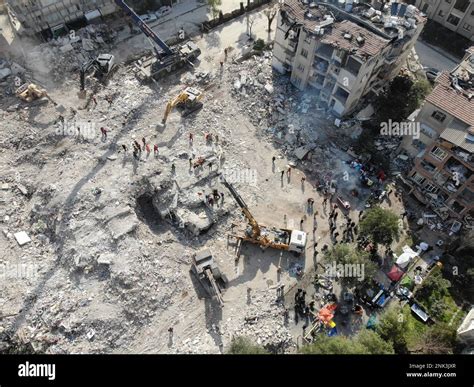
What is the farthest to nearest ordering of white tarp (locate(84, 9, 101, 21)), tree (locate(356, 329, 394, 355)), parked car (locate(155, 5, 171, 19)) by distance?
1. parked car (locate(155, 5, 171, 19))
2. white tarp (locate(84, 9, 101, 21))
3. tree (locate(356, 329, 394, 355))

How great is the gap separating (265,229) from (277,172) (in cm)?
797

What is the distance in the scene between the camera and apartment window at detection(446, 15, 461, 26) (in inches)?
2455

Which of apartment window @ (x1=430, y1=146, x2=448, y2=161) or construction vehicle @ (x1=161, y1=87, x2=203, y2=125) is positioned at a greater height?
apartment window @ (x1=430, y1=146, x2=448, y2=161)

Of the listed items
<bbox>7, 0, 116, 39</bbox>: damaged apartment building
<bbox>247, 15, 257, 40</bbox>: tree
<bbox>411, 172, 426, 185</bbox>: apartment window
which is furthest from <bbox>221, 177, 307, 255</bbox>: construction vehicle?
<bbox>7, 0, 116, 39</bbox>: damaged apartment building

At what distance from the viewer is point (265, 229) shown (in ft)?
146

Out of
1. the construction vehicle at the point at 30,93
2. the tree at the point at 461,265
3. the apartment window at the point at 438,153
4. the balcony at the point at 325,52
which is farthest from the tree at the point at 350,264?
the construction vehicle at the point at 30,93

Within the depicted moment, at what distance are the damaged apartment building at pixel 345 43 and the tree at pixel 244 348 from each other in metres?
30.1

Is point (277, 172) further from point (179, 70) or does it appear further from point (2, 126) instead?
point (2, 126)

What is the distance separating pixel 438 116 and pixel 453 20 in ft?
94.5

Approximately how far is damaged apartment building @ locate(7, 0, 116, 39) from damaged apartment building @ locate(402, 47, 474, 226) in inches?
1831

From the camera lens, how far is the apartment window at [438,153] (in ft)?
140

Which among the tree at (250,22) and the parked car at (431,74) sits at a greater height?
the parked car at (431,74)

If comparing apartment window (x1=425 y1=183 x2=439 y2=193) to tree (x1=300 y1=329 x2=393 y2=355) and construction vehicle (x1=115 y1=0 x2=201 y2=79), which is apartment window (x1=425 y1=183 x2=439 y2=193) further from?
construction vehicle (x1=115 y1=0 x2=201 y2=79)

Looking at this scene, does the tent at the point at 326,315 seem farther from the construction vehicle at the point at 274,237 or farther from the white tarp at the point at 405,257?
the white tarp at the point at 405,257
